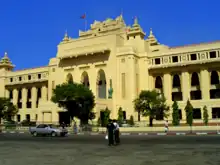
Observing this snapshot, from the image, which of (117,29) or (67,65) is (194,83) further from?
(67,65)

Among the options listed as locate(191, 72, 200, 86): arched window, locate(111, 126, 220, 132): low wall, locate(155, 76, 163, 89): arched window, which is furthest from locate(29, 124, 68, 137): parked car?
locate(191, 72, 200, 86): arched window

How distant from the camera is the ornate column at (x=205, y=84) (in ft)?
171

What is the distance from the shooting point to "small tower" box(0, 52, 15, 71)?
7775 centimetres

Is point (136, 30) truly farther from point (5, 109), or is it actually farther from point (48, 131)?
point (48, 131)

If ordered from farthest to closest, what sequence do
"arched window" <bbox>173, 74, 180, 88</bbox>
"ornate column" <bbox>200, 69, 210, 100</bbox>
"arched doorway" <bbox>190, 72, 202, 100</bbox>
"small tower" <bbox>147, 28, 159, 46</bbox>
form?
"small tower" <bbox>147, 28, 159, 46</bbox>
"arched window" <bbox>173, 74, 180, 88</bbox>
"arched doorway" <bbox>190, 72, 202, 100</bbox>
"ornate column" <bbox>200, 69, 210, 100</bbox>

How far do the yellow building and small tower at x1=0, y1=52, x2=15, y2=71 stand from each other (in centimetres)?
1896

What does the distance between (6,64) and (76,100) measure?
40.3m

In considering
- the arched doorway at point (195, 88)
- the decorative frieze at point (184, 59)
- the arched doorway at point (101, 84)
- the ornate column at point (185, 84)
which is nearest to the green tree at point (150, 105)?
the ornate column at point (185, 84)

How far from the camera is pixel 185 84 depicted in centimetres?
5425

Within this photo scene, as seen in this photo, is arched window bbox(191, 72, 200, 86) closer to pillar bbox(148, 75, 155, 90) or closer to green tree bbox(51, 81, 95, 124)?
pillar bbox(148, 75, 155, 90)

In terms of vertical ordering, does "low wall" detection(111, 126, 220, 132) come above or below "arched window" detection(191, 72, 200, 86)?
below

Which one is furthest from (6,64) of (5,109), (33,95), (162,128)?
(162,128)

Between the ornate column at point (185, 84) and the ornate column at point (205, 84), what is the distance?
8.39 ft

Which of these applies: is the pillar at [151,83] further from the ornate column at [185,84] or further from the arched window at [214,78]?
the arched window at [214,78]
